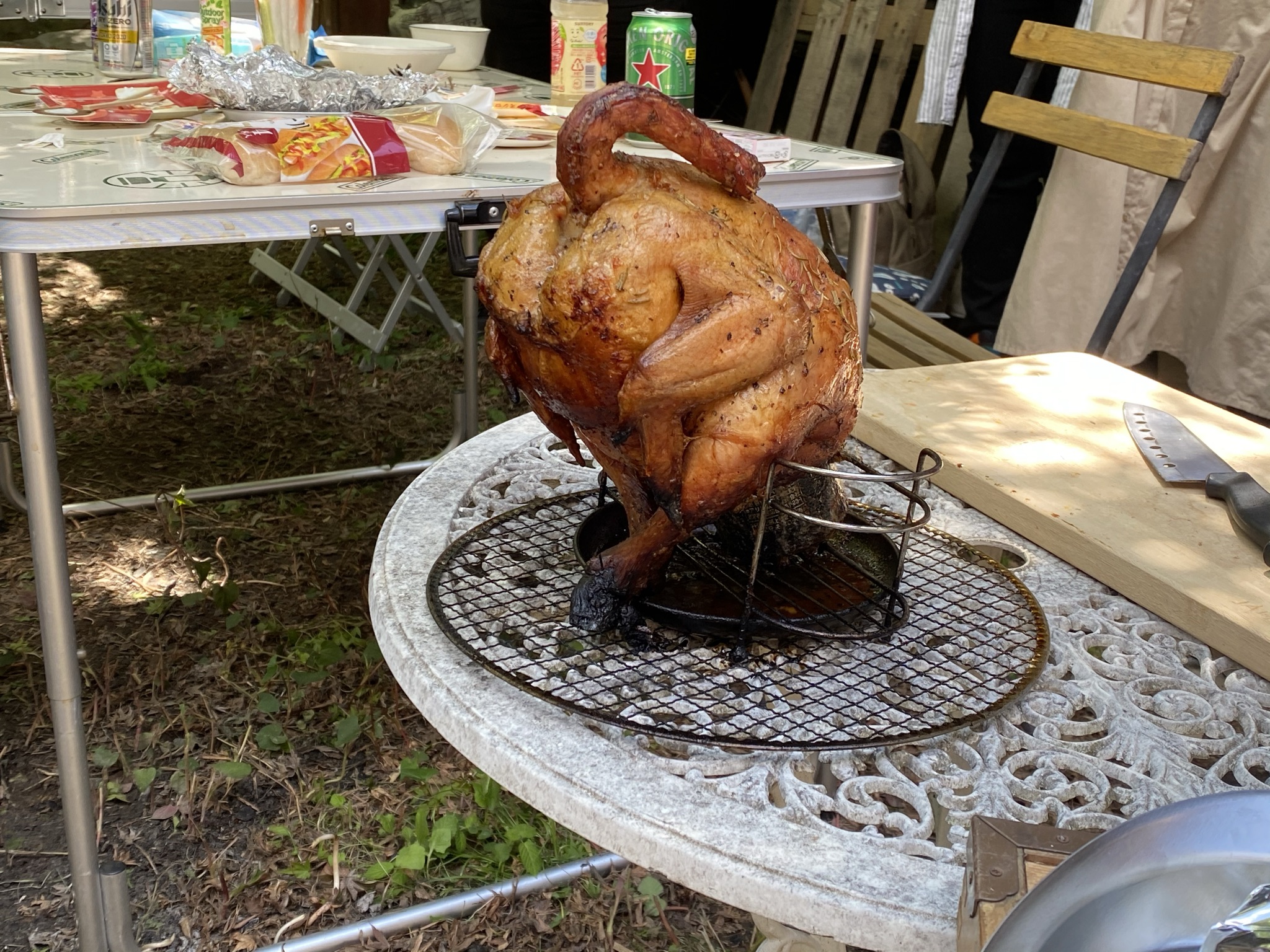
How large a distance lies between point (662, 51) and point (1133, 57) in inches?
70.9

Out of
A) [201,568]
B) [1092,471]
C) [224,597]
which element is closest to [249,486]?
[201,568]

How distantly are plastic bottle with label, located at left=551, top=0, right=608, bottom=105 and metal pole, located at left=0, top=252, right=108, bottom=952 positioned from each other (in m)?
1.41

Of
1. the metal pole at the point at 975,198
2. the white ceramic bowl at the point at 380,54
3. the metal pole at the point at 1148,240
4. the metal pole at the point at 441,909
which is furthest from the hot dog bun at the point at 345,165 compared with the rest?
the metal pole at the point at 975,198

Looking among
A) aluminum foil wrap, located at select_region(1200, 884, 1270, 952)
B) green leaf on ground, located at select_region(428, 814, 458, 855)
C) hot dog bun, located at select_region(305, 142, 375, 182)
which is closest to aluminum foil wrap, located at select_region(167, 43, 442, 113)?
hot dog bun, located at select_region(305, 142, 375, 182)

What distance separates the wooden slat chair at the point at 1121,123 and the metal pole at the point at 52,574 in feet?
9.26

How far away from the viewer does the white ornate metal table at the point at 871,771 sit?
1.24 m

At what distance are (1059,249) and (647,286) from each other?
337 cm

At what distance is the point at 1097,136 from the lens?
354 cm

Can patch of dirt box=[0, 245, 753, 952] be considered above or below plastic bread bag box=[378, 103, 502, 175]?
below

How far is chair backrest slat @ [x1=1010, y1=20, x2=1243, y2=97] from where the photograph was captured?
320cm

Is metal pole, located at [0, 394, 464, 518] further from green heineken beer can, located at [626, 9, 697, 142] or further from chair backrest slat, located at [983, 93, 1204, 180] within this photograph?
chair backrest slat, located at [983, 93, 1204, 180]

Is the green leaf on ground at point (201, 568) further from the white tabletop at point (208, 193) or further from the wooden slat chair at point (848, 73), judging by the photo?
the wooden slat chair at point (848, 73)

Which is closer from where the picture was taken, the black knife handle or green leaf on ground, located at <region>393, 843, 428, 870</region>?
the black knife handle

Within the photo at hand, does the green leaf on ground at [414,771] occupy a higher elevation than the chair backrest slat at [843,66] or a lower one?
lower
